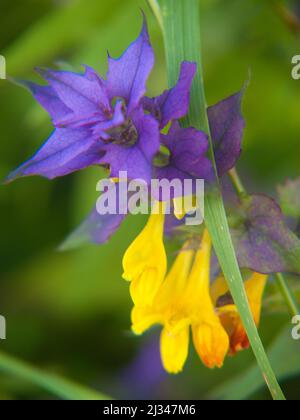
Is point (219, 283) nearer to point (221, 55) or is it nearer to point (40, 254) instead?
point (221, 55)

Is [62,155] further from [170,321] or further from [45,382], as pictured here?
→ [45,382]

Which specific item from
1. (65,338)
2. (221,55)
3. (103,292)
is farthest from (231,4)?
(65,338)

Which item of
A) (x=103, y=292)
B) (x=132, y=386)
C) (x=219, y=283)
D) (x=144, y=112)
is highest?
(x=144, y=112)

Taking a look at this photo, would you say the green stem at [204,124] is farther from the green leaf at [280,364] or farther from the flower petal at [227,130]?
the green leaf at [280,364]

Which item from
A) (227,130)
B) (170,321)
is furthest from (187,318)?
(227,130)

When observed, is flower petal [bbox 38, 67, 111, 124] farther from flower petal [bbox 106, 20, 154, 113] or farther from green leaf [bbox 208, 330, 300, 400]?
green leaf [bbox 208, 330, 300, 400]

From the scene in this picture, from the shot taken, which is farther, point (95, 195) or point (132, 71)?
point (95, 195)
